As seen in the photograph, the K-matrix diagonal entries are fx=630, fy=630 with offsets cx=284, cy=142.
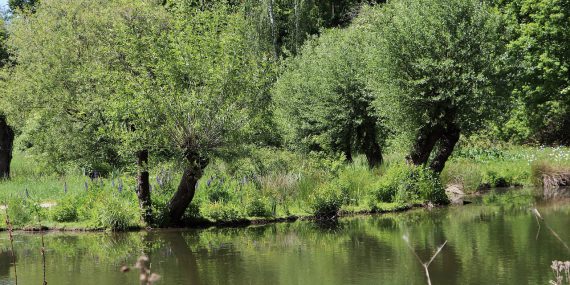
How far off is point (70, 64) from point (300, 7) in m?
31.6

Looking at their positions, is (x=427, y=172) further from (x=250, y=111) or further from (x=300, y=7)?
(x=300, y=7)

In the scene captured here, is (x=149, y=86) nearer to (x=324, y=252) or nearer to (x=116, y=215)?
(x=116, y=215)

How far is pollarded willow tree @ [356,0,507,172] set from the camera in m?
20.2

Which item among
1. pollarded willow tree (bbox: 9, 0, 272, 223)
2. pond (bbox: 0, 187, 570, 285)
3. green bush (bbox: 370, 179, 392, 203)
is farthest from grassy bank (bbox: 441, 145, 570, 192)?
pollarded willow tree (bbox: 9, 0, 272, 223)

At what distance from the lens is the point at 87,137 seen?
1714cm

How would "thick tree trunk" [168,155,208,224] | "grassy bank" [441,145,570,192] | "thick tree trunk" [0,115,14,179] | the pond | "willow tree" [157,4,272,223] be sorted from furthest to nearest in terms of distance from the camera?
"thick tree trunk" [0,115,14,179]
"grassy bank" [441,145,570,192]
"thick tree trunk" [168,155,208,224]
"willow tree" [157,4,272,223]
the pond

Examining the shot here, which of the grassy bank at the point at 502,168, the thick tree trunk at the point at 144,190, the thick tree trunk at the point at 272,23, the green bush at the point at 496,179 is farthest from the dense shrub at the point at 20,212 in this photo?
the thick tree trunk at the point at 272,23

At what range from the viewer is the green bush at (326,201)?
18.2 metres

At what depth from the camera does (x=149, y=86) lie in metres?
15.4

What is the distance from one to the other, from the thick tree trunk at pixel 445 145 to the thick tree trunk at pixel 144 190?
32.3ft

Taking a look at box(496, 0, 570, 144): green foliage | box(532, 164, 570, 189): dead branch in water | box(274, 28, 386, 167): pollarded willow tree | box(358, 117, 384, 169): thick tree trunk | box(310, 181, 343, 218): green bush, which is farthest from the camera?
box(496, 0, 570, 144): green foliage

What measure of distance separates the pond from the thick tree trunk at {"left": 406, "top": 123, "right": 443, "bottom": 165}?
10.7 feet

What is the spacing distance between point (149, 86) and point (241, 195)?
15.6ft

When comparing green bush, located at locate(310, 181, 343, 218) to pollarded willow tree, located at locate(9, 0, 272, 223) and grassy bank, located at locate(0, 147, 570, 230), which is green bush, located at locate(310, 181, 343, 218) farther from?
pollarded willow tree, located at locate(9, 0, 272, 223)
